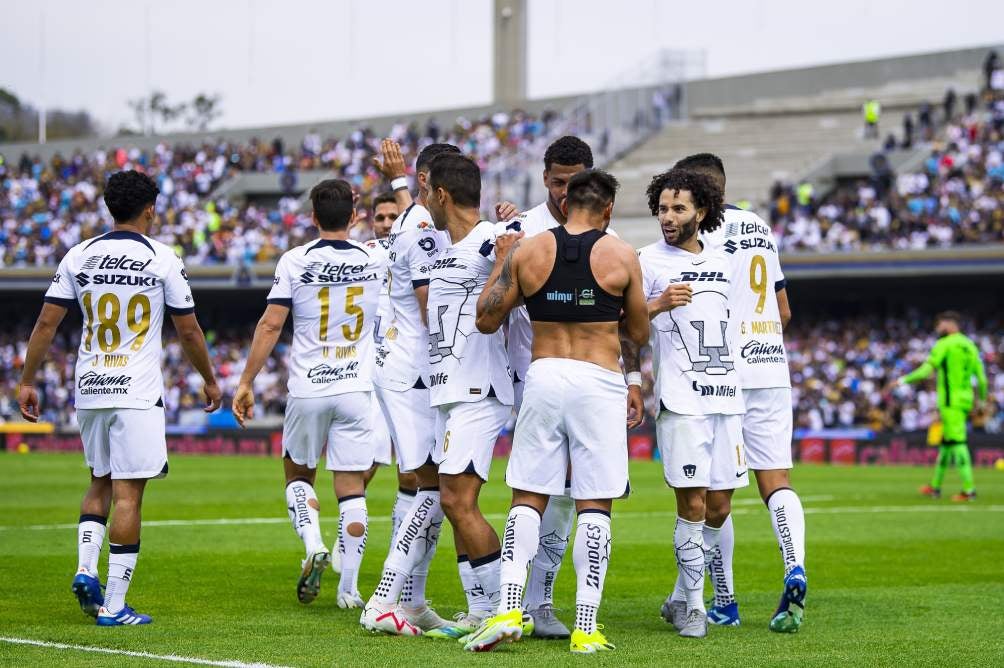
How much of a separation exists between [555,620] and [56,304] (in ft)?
11.8

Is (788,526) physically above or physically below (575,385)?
below

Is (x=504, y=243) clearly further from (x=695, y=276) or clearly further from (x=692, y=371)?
(x=692, y=371)

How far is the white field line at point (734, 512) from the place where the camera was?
1568cm

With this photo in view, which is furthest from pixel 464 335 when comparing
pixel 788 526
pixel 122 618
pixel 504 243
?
pixel 122 618

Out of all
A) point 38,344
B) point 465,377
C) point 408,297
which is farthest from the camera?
point 408,297

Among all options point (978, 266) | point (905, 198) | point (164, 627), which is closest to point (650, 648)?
point (164, 627)

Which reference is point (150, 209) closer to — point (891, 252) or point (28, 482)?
point (28, 482)

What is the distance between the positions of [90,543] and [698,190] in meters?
4.26

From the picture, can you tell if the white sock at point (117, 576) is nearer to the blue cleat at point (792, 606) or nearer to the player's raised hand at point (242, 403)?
the player's raised hand at point (242, 403)

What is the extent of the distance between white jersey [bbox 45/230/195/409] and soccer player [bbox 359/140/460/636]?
1.36 meters

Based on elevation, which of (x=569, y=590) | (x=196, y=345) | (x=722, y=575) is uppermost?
(x=196, y=345)

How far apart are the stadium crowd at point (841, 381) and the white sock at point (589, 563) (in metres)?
22.4

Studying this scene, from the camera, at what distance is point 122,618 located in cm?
848

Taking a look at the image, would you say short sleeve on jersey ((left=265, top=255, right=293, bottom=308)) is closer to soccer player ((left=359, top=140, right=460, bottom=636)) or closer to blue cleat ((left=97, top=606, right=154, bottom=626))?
soccer player ((left=359, top=140, right=460, bottom=636))
